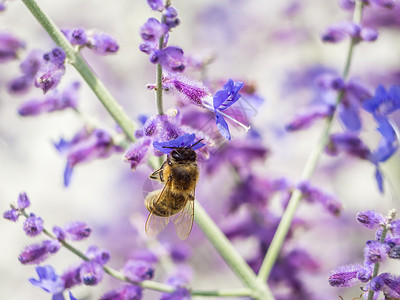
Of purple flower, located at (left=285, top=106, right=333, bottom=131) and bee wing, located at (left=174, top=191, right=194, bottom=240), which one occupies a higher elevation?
purple flower, located at (left=285, top=106, right=333, bottom=131)

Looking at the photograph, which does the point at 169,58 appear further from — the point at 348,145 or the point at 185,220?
the point at 348,145

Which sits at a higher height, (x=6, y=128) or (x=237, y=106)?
(x=6, y=128)

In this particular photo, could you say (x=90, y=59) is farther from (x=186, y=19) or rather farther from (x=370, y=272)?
(x=370, y=272)

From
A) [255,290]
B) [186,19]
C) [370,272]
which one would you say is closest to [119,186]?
[186,19]

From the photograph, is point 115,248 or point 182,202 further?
point 115,248

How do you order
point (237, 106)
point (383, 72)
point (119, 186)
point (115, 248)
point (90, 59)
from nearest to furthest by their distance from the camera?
point (237, 106), point (383, 72), point (115, 248), point (119, 186), point (90, 59)

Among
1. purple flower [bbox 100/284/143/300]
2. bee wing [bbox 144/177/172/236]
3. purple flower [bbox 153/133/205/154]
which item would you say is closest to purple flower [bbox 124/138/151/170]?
purple flower [bbox 153/133/205/154]

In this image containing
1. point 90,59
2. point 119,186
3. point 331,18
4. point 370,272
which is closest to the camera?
point 370,272

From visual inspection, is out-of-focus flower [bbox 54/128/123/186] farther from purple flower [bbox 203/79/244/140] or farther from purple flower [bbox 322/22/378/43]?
purple flower [bbox 322/22/378/43]
